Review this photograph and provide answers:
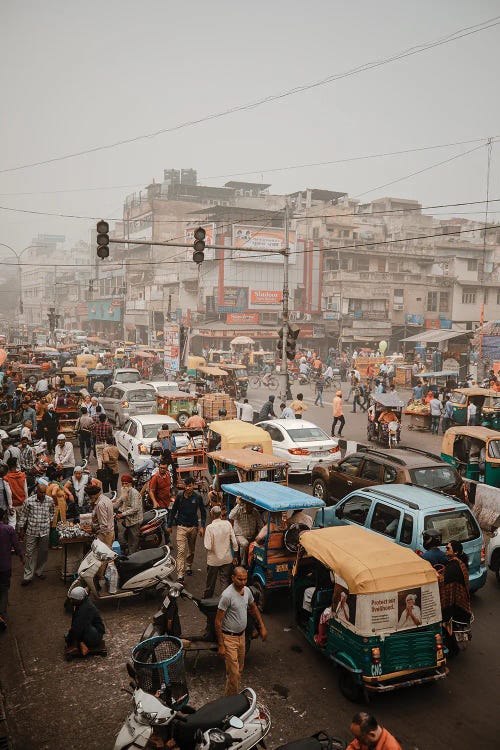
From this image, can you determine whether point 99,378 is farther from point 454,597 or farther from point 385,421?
point 454,597

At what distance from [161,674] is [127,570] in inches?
114

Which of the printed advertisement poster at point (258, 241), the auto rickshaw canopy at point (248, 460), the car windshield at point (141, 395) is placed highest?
the printed advertisement poster at point (258, 241)

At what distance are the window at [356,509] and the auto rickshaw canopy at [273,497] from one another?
0.92 metres

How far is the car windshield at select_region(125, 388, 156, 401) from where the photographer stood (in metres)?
21.3

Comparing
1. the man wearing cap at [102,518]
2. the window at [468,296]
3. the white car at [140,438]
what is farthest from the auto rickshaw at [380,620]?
the window at [468,296]

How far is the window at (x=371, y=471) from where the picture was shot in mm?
11584

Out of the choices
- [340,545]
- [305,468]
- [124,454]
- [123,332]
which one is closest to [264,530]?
[340,545]

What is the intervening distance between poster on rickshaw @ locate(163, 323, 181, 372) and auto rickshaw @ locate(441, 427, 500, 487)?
19.4 metres

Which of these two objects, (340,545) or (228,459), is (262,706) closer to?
(340,545)

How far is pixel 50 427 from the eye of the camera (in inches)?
705

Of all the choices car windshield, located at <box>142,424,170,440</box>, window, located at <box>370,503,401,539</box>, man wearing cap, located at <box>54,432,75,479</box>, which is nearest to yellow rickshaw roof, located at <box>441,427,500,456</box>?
window, located at <box>370,503,401,539</box>

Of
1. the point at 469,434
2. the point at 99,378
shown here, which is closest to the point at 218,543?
the point at 469,434

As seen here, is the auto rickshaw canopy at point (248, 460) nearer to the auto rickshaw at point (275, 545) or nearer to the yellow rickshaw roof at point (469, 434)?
the auto rickshaw at point (275, 545)

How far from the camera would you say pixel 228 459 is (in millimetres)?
11164
